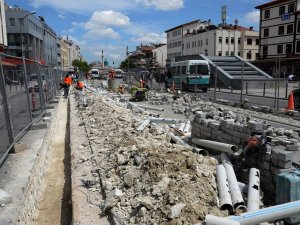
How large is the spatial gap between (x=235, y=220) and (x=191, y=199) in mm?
789

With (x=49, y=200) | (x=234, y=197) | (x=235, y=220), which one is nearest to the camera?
(x=235, y=220)

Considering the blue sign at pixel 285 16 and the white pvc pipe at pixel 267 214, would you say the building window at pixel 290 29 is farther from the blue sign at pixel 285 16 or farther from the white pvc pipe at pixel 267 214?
the white pvc pipe at pixel 267 214

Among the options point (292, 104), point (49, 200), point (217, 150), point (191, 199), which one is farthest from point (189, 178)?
point (292, 104)

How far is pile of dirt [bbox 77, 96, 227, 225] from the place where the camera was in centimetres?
396

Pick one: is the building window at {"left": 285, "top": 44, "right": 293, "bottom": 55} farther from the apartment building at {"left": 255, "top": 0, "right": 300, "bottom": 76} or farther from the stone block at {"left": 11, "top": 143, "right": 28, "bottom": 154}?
the stone block at {"left": 11, "top": 143, "right": 28, "bottom": 154}

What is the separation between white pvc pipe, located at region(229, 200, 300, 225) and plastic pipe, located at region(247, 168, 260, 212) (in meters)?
0.52

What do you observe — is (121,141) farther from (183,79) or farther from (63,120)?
(183,79)

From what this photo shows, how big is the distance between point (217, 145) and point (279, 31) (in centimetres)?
5385

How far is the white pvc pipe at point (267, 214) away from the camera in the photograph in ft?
11.4

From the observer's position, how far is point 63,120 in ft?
46.5

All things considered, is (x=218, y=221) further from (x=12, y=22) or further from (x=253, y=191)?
(x=12, y=22)

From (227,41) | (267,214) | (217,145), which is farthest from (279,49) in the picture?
(267,214)

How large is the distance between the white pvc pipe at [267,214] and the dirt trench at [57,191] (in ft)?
8.76

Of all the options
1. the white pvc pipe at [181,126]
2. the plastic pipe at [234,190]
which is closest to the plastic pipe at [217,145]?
the plastic pipe at [234,190]
